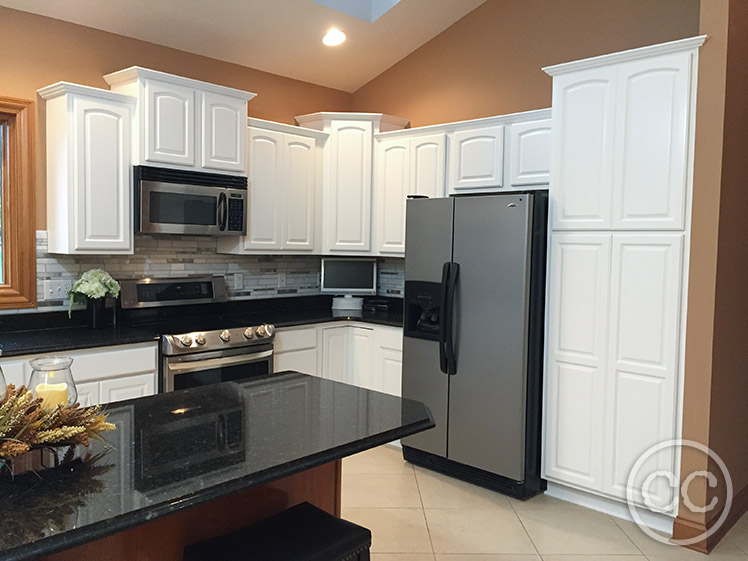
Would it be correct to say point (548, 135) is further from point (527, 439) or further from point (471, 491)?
point (471, 491)

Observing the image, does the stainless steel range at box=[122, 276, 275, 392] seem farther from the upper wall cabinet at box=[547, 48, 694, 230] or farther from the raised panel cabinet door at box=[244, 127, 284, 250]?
the upper wall cabinet at box=[547, 48, 694, 230]

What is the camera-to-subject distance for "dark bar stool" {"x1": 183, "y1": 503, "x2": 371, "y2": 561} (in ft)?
5.00

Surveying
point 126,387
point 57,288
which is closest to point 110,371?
point 126,387

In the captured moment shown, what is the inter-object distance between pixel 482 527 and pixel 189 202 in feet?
8.29

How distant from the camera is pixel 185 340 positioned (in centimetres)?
360

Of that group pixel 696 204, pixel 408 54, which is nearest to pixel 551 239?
pixel 696 204

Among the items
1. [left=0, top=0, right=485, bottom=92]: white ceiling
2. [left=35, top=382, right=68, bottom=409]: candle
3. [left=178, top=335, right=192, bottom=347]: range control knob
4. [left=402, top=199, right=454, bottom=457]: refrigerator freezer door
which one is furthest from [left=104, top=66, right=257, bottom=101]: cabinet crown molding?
[left=35, top=382, right=68, bottom=409]: candle

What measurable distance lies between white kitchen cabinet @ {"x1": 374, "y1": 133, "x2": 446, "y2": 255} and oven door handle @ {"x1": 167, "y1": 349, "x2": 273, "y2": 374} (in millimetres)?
1247

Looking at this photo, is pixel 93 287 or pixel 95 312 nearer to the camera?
pixel 93 287

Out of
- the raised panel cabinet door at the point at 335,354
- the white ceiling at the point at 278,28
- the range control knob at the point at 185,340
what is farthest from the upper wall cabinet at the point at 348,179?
the range control knob at the point at 185,340

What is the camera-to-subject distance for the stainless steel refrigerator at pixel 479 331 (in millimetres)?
3385

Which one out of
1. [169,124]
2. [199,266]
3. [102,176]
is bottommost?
[199,266]

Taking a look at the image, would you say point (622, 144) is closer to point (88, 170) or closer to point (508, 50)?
point (508, 50)

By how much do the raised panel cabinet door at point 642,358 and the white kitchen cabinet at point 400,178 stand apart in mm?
1614
